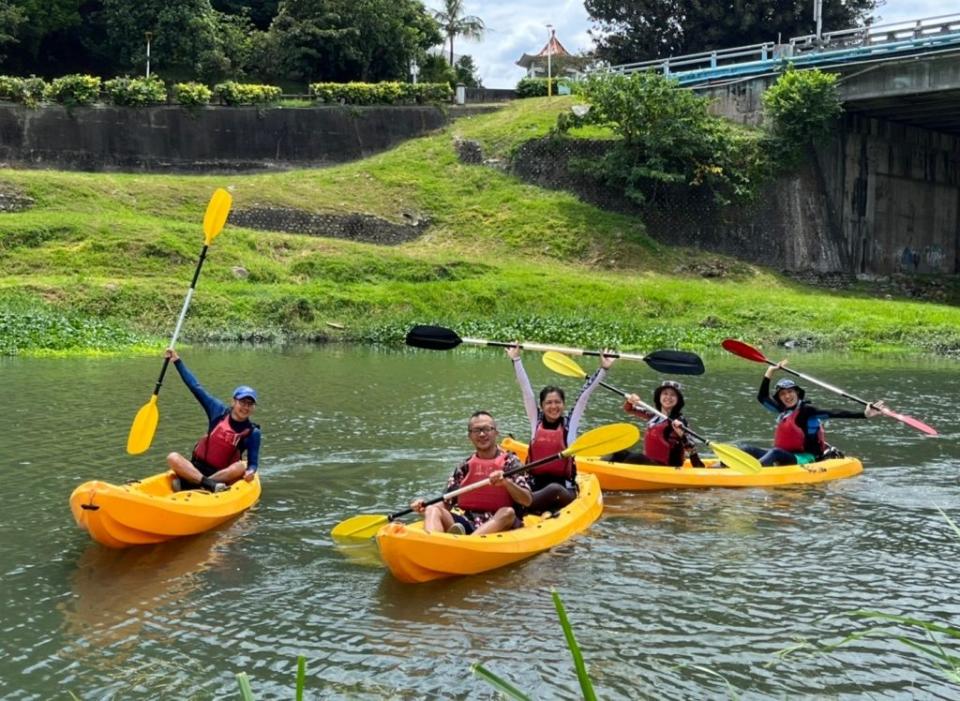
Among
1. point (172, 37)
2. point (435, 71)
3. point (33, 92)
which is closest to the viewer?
point (33, 92)

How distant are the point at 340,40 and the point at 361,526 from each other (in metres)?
32.4

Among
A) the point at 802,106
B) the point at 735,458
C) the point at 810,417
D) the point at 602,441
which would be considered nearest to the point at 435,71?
the point at 802,106

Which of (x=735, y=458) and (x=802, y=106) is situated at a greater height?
(x=802, y=106)

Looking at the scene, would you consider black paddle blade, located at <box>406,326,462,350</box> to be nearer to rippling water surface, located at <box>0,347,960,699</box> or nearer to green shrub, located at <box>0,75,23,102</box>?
rippling water surface, located at <box>0,347,960,699</box>

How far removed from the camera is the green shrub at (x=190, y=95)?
98.5 ft

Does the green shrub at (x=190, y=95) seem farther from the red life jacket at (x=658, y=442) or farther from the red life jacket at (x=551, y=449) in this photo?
the red life jacket at (x=551, y=449)

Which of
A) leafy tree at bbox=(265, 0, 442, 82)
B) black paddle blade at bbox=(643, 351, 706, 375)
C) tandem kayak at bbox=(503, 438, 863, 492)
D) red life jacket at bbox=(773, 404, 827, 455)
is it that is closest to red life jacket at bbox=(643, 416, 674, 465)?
tandem kayak at bbox=(503, 438, 863, 492)

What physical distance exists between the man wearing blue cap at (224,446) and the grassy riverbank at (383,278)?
433 inches

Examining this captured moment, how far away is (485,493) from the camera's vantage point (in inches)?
283

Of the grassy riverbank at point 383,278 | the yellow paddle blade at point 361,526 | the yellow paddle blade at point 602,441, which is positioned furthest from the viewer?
the grassy riverbank at point 383,278

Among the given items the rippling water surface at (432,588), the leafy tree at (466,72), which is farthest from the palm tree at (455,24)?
the rippling water surface at (432,588)

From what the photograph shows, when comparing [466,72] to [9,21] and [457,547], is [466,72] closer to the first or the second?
[9,21]

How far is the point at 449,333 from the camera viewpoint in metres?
9.45

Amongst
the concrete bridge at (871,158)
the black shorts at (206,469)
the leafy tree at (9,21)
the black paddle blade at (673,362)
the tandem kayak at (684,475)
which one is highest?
the leafy tree at (9,21)
